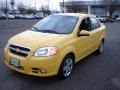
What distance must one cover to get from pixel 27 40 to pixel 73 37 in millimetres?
1278

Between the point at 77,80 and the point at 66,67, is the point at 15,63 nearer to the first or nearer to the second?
the point at 66,67

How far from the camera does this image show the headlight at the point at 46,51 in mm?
5332

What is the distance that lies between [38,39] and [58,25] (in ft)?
3.84

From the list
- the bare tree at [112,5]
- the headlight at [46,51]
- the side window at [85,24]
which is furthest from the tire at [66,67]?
the bare tree at [112,5]

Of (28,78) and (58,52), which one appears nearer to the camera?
(58,52)

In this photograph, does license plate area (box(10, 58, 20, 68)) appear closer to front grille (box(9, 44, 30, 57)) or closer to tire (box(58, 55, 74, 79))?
front grille (box(9, 44, 30, 57))

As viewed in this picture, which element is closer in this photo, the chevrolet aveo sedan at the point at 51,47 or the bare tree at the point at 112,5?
the chevrolet aveo sedan at the point at 51,47

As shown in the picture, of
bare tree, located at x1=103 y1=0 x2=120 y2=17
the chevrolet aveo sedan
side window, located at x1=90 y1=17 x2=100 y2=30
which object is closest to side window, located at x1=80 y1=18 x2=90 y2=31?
the chevrolet aveo sedan

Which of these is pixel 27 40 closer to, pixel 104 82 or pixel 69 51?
pixel 69 51


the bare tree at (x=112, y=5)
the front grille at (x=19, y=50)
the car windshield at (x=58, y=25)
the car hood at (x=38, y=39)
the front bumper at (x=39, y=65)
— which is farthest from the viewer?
the bare tree at (x=112, y=5)

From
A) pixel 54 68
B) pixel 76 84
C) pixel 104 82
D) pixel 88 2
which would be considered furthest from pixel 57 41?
pixel 88 2

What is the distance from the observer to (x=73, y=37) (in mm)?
6227

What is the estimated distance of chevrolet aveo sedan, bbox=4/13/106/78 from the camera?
5.31m

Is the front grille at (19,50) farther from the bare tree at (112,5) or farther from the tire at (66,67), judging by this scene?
the bare tree at (112,5)
